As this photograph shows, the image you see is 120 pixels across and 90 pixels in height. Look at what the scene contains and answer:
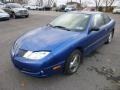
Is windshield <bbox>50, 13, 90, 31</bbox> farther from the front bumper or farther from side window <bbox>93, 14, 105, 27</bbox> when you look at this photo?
the front bumper

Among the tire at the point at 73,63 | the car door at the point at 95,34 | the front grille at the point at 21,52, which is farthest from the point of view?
the car door at the point at 95,34

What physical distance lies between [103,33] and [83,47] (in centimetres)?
158

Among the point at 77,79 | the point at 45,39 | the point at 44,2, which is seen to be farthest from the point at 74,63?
the point at 44,2

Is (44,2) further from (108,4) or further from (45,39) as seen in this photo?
(45,39)

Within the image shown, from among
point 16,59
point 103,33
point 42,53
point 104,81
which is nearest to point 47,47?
point 42,53

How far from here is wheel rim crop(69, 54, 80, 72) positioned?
14.0 ft

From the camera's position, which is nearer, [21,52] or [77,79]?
[21,52]

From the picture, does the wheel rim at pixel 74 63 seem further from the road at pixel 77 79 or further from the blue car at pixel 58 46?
the road at pixel 77 79

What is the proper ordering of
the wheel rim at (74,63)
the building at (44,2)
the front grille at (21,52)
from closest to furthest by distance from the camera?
the front grille at (21,52)
the wheel rim at (74,63)
the building at (44,2)

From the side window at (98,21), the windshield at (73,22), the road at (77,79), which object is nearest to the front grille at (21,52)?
the road at (77,79)

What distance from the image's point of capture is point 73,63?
4344mm

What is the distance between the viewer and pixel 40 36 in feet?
14.7

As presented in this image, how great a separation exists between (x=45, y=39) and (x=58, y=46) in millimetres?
520

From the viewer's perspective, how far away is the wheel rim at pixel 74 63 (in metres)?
4.28
